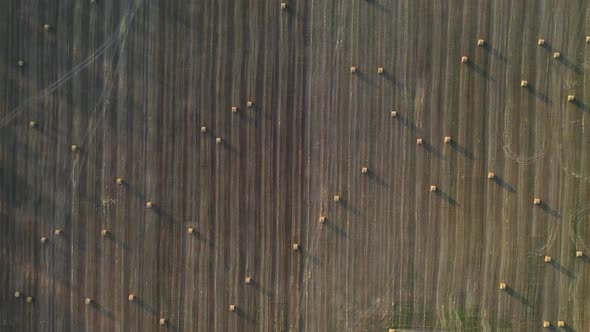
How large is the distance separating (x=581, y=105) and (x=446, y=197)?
260cm

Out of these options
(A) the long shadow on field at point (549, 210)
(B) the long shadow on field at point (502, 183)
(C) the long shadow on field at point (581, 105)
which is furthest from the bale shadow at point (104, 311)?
(C) the long shadow on field at point (581, 105)

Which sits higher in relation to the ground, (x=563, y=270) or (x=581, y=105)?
(x=581, y=105)

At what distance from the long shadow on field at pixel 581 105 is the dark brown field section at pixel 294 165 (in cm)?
4

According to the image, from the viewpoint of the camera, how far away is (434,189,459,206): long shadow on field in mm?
7527

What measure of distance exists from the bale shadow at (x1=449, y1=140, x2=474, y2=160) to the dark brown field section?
0.07ft

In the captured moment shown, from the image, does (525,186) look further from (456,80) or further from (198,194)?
(198,194)

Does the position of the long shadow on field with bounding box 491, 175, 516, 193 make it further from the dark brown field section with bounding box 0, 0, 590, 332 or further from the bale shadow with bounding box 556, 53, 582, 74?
the bale shadow with bounding box 556, 53, 582, 74

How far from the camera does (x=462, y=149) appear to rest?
750 cm

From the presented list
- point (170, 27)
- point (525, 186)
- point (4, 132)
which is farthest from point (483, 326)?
point (4, 132)

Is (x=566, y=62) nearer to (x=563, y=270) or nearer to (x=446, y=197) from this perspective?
(x=446, y=197)

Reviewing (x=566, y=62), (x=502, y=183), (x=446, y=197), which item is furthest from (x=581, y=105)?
(x=446, y=197)

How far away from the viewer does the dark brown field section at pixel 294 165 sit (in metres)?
7.42

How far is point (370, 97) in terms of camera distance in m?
7.62

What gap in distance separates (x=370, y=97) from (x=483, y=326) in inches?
167
